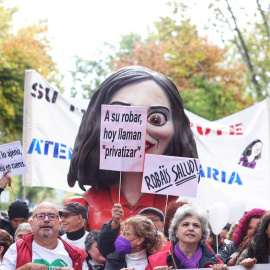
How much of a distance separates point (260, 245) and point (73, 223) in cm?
218

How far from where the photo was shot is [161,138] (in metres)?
8.51

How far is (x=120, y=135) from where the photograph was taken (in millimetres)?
7785

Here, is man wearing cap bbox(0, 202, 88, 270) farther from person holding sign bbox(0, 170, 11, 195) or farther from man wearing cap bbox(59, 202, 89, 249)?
person holding sign bbox(0, 170, 11, 195)

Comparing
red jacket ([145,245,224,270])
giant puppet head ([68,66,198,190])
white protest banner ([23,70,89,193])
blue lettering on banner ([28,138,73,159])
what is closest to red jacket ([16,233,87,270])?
red jacket ([145,245,224,270])

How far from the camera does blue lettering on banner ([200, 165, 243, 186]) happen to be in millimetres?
11195

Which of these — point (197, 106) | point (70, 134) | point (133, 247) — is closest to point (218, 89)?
point (197, 106)

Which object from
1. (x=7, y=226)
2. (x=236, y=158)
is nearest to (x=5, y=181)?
(x=7, y=226)

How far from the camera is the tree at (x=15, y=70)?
65.3 feet

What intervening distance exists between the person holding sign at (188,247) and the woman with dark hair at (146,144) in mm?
1920

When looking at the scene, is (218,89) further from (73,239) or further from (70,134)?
(73,239)

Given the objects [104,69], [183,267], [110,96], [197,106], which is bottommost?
[183,267]

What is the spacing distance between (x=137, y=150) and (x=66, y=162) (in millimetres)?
2750

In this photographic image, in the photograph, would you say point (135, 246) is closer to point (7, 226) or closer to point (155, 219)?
point (155, 219)

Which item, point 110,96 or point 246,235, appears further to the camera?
point 110,96
